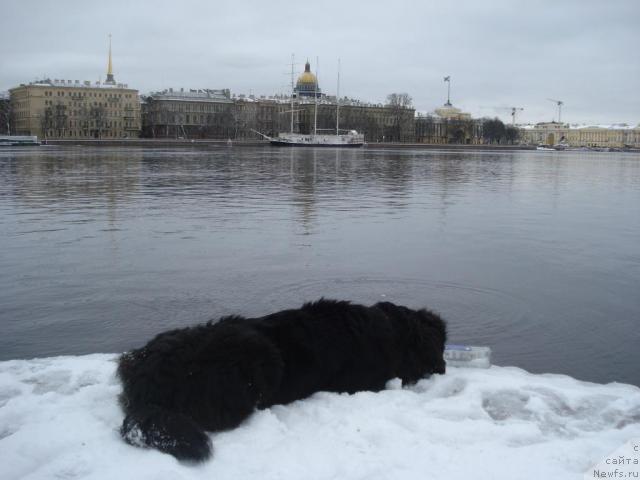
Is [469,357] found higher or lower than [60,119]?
lower

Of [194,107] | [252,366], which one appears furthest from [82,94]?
[252,366]

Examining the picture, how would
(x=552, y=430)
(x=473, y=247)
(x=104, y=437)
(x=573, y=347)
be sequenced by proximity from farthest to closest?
(x=473, y=247) → (x=573, y=347) → (x=552, y=430) → (x=104, y=437)

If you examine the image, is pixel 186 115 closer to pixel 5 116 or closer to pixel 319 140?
pixel 5 116

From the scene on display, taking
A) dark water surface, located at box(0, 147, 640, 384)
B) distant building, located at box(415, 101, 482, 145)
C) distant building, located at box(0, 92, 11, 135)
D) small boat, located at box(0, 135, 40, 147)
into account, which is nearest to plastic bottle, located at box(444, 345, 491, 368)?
dark water surface, located at box(0, 147, 640, 384)

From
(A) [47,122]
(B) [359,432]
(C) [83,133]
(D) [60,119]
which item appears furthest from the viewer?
(C) [83,133]

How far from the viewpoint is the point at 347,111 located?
130m

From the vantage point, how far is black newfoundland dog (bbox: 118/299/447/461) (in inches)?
125

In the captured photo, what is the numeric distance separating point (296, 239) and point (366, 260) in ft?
5.64

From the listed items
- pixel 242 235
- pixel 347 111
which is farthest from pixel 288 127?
pixel 242 235

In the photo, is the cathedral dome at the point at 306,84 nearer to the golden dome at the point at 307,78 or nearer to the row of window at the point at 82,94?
the golden dome at the point at 307,78

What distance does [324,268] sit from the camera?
7699 mm

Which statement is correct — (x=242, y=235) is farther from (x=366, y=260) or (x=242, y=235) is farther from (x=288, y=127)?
(x=288, y=127)

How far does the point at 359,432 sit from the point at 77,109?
5178 inches

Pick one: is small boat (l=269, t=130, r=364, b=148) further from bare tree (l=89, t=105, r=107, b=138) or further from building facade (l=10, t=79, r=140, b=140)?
building facade (l=10, t=79, r=140, b=140)
